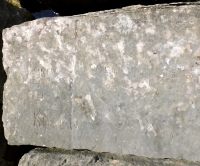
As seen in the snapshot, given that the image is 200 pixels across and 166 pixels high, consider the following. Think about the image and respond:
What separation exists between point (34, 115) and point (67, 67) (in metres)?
0.22

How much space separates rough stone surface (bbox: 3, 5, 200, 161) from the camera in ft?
3.44

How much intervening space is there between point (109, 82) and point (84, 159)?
282 mm

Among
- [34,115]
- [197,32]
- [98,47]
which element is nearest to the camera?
[197,32]

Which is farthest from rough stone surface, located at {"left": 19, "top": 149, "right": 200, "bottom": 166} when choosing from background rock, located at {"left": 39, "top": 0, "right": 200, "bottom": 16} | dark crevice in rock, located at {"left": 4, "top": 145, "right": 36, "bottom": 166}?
background rock, located at {"left": 39, "top": 0, "right": 200, "bottom": 16}

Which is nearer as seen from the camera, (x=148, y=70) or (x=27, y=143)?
(x=148, y=70)

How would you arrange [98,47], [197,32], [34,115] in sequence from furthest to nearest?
[34,115]
[98,47]
[197,32]

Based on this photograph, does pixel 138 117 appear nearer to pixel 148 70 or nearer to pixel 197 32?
pixel 148 70

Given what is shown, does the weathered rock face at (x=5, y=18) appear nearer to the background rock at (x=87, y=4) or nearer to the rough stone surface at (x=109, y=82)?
the background rock at (x=87, y=4)

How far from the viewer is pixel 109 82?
113 cm

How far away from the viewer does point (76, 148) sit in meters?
1.21

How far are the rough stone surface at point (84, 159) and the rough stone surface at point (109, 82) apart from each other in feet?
0.09

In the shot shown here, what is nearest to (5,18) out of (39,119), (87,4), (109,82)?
(87,4)

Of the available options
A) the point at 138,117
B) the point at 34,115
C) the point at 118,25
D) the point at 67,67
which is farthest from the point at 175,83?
the point at 34,115

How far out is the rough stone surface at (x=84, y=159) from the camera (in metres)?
1.11
